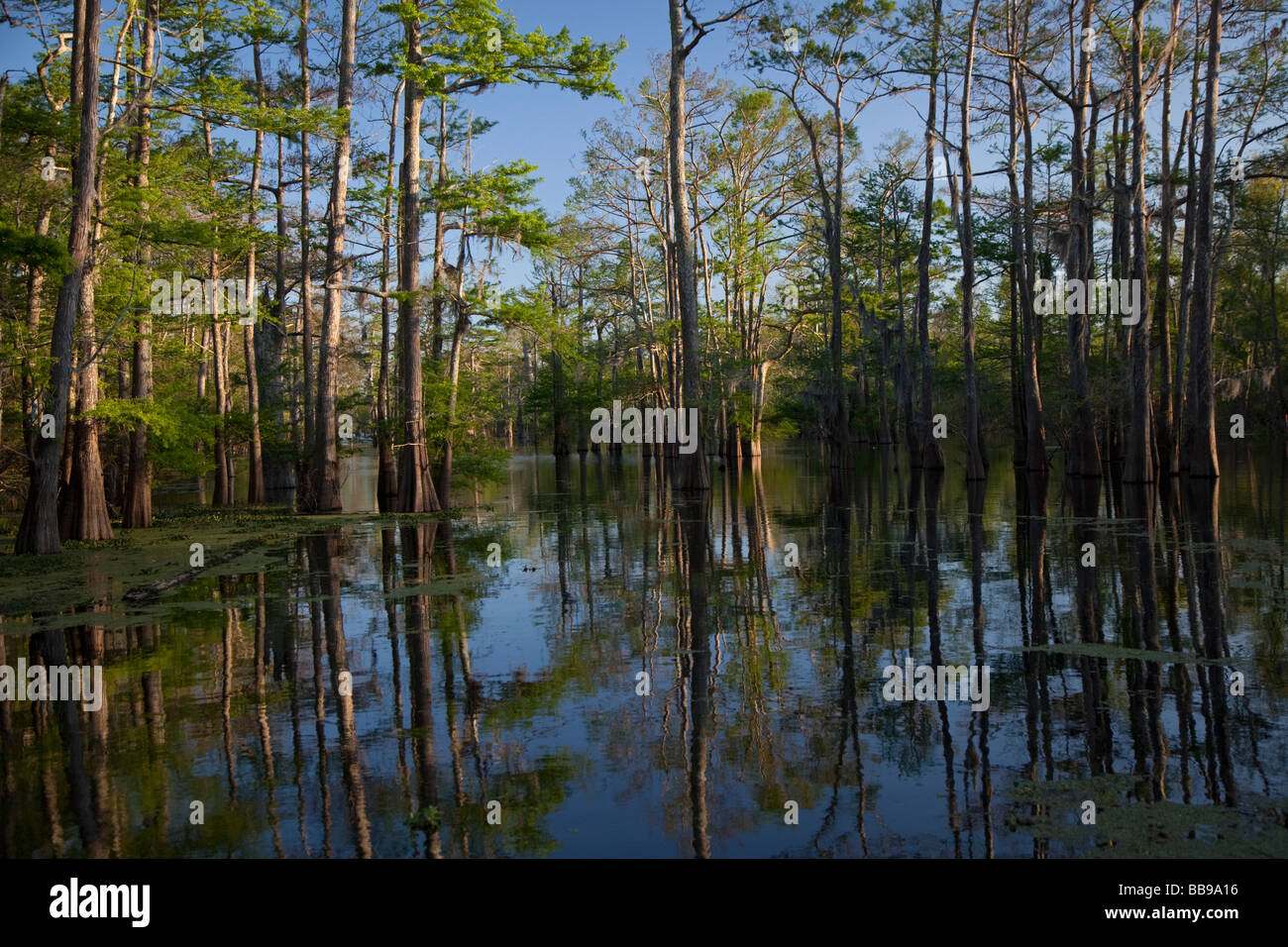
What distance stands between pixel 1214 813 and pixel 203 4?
66.7 feet

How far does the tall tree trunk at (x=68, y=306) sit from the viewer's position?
14.2 m

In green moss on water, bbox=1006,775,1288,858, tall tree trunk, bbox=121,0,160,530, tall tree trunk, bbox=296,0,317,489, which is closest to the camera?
green moss on water, bbox=1006,775,1288,858

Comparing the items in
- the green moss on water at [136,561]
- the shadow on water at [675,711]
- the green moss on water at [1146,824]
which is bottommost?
the green moss on water at [1146,824]

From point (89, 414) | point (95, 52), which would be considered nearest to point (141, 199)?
point (95, 52)

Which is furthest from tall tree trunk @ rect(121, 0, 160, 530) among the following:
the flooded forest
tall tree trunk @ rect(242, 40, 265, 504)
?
tall tree trunk @ rect(242, 40, 265, 504)

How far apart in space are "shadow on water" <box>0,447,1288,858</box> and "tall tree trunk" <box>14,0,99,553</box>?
285 cm

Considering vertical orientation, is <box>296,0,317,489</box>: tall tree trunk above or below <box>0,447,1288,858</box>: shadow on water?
above

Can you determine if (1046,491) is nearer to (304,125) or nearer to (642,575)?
(642,575)

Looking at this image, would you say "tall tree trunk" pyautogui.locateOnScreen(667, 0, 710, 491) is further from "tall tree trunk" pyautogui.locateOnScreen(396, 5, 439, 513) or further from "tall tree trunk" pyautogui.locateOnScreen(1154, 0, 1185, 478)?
"tall tree trunk" pyautogui.locateOnScreen(1154, 0, 1185, 478)

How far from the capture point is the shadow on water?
425 cm

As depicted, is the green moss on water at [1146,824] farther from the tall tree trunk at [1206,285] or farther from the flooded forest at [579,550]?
the tall tree trunk at [1206,285]

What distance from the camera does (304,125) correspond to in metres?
16.8

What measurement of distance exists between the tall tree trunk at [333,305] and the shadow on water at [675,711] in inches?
357

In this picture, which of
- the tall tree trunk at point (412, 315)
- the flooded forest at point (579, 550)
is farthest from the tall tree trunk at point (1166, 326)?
the tall tree trunk at point (412, 315)
